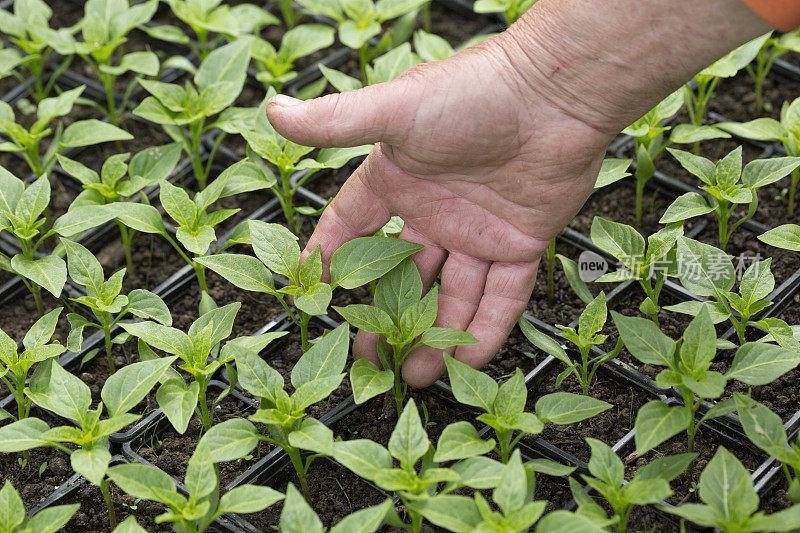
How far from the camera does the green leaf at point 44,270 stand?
8.62 ft

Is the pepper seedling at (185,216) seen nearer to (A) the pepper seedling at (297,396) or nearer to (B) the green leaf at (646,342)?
(A) the pepper seedling at (297,396)

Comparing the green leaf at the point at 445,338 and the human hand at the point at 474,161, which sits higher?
the human hand at the point at 474,161

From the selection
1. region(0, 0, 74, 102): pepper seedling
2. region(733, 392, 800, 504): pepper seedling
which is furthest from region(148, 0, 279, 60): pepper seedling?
region(733, 392, 800, 504): pepper seedling

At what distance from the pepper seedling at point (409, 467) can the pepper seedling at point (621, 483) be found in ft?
0.73

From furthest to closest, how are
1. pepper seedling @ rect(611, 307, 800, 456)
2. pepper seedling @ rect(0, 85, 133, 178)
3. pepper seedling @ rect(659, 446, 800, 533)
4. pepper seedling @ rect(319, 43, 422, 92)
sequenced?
pepper seedling @ rect(319, 43, 422, 92)
pepper seedling @ rect(0, 85, 133, 178)
pepper seedling @ rect(611, 307, 800, 456)
pepper seedling @ rect(659, 446, 800, 533)

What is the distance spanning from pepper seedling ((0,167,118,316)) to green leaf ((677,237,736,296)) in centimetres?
168

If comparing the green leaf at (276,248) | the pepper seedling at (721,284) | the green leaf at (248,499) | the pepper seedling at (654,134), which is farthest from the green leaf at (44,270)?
the pepper seedling at (654,134)

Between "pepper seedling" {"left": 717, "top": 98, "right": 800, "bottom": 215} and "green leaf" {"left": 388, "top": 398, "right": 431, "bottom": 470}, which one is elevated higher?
"pepper seedling" {"left": 717, "top": 98, "right": 800, "bottom": 215}

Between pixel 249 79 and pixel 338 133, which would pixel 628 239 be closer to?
pixel 338 133

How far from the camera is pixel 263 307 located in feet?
9.77

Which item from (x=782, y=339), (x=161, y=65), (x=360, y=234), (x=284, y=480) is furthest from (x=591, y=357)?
(x=161, y=65)

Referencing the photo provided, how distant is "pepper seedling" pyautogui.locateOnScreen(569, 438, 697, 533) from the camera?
6.55 ft

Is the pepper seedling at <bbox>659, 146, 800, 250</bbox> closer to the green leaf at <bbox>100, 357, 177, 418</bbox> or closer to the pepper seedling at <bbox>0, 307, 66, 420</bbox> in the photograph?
the green leaf at <bbox>100, 357, 177, 418</bbox>

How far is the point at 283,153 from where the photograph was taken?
2.91m
